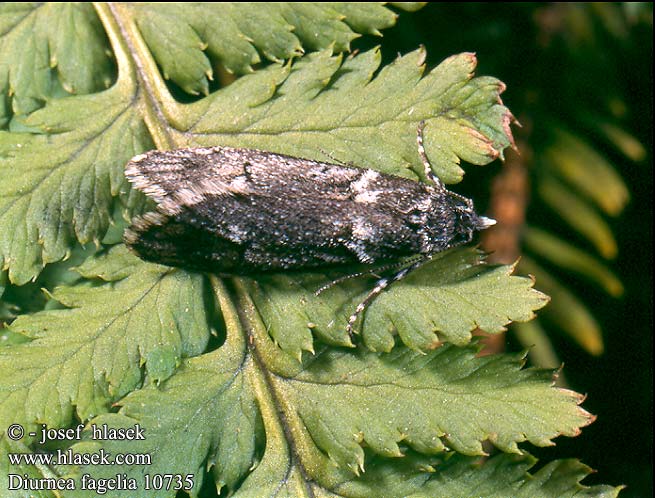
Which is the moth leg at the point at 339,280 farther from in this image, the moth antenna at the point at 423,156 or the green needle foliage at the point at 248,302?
the moth antenna at the point at 423,156

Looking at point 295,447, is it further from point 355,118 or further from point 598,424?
point 598,424

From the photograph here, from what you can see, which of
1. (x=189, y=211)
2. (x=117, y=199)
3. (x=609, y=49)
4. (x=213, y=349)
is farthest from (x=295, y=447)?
(x=609, y=49)

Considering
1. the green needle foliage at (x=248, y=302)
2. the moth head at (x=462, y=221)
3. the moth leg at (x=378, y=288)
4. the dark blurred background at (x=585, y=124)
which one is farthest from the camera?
the dark blurred background at (x=585, y=124)

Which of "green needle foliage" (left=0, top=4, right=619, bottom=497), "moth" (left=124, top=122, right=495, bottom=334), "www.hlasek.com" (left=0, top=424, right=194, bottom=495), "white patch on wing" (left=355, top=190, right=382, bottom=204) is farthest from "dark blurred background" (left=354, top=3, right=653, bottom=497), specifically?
"www.hlasek.com" (left=0, top=424, right=194, bottom=495)

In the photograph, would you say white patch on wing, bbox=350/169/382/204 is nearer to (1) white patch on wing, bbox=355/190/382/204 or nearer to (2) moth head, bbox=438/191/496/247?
(1) white patch on wing, bbox=355/190/382/204

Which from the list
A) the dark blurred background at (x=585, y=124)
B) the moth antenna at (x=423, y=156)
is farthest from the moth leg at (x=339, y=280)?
the dark blurred background at (x=585, y=124)

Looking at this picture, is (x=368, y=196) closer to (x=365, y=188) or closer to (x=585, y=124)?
(x=365, y=188)

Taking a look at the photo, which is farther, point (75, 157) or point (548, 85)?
point (548, 85)
